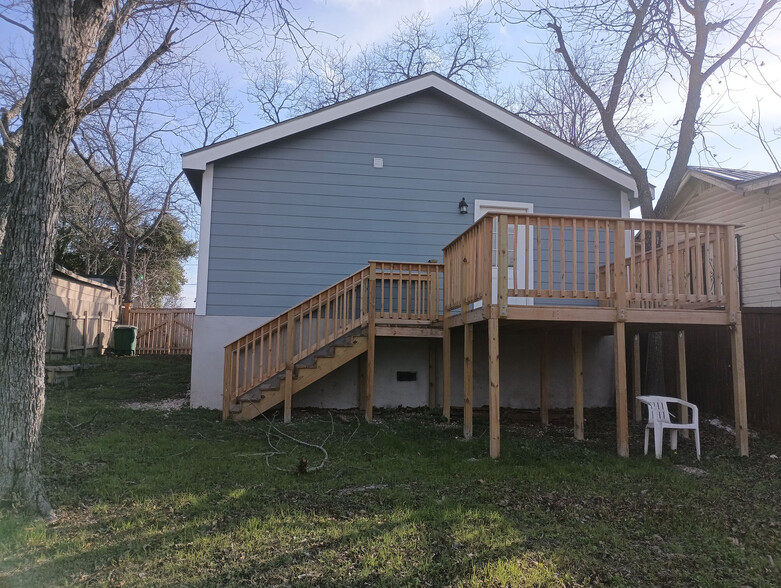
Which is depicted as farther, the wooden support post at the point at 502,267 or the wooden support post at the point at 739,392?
the wooden support post at the point at 739,392

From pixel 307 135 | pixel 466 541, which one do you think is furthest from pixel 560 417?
pixel 307 135

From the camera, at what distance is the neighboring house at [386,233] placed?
808 centimetres

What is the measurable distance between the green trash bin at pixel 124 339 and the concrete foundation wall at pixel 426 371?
886cm

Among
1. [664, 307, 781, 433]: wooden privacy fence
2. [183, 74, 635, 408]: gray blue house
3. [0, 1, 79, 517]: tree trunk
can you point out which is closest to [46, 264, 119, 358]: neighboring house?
[183, 74, 635, 408]: gray blue house

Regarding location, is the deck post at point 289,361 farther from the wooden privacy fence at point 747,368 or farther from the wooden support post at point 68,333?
the wooden support post at point 68,333

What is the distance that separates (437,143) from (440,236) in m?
1.63

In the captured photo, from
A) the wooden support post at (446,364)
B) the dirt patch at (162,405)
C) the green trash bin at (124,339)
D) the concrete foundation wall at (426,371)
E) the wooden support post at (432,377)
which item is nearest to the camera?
the wooden support post at (446,364)

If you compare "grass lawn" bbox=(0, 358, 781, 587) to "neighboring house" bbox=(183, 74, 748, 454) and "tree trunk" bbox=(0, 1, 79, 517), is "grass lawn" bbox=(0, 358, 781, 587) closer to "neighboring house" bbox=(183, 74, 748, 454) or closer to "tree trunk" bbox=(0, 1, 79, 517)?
"tree trunk" bbox=(0, 1, 79, 517)

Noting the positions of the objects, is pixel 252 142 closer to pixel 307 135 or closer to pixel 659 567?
pixel 307 135

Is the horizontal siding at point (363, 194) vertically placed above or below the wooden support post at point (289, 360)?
above

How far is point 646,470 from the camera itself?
5090 mm

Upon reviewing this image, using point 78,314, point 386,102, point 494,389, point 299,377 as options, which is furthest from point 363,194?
point 78,314

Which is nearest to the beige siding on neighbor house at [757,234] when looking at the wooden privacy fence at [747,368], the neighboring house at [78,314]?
the wooden privacy fence at [747,368]

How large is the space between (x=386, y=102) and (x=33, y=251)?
21.0 ft
